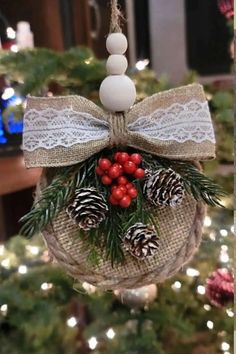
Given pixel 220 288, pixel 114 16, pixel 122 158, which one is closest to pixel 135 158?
pixel 122 158

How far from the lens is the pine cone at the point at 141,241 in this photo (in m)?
0.44

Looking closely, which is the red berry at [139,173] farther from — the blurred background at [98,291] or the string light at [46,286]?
the string light at [46,286]

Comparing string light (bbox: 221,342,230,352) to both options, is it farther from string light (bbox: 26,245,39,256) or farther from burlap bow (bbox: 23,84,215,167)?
burlap bow (bbox: 23,84,215,167)

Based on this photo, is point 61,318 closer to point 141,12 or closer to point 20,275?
point 20,275

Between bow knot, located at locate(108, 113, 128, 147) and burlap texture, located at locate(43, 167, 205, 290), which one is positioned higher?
bow knot, located at locate(108, 113, 128, 147)

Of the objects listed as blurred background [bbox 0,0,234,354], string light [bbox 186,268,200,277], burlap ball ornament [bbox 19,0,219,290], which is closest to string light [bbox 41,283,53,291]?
blurred background [bbox 0,0,234,354]

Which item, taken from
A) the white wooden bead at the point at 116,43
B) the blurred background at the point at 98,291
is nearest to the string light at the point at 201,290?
the blurred background at the point at 98,291

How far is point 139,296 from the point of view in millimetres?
941

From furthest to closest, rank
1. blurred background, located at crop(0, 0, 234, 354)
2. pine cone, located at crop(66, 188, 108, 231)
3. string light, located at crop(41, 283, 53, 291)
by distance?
string light, located at crop(41, 283, 53, 291)
blurred background, located at crop(0, 0, 234, 354)
pine cone, located at crop(66, 188, 108, 231)

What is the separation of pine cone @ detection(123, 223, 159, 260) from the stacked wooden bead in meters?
0.10

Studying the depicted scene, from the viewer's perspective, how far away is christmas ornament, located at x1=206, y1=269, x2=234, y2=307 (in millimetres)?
906

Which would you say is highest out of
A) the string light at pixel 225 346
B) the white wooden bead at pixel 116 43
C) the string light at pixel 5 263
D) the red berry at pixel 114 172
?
the white wooden bead at pixel 116 43

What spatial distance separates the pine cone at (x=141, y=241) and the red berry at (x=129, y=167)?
41 millimetres

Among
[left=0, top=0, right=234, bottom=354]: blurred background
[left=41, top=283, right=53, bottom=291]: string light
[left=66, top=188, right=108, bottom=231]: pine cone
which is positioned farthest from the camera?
[left=41, top=283, right=53, bottom=291]: string light
